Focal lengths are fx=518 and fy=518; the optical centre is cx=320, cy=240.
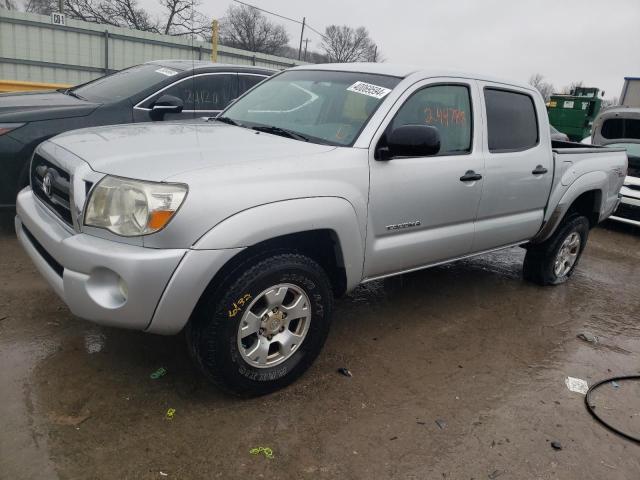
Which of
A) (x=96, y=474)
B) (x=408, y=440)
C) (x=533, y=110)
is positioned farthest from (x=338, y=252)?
(x=533, y=110)

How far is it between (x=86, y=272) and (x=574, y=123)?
21.1 metres

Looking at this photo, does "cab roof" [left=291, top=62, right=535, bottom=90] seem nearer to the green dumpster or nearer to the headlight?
the headlight

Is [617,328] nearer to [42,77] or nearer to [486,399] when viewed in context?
[486,399]

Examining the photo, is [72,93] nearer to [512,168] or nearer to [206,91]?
[206,91]

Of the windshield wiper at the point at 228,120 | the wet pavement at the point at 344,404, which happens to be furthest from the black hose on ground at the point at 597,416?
the windshield wiper at the point at 228,120

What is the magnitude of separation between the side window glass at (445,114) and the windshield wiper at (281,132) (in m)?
0.57

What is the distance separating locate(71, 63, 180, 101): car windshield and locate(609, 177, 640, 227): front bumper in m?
6.51

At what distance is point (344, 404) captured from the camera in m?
2.79

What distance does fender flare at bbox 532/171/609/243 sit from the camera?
14.5 ft

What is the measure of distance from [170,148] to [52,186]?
69 cm

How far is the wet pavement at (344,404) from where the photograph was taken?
2.31 meters

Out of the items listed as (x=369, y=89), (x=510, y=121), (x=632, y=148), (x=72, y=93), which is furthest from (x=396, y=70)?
(x=632, y=148)

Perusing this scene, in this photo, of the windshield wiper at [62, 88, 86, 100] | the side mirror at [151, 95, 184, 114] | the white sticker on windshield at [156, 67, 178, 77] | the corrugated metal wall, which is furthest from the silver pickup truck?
the corrugated metal wall

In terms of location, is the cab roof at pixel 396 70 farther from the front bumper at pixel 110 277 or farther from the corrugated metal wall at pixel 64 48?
the corrugated metal wall at pixel 64 48
